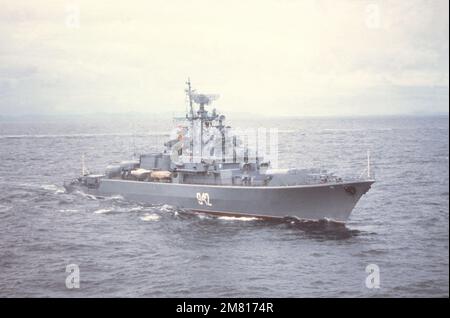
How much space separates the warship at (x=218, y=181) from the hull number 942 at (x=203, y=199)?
0.25ft

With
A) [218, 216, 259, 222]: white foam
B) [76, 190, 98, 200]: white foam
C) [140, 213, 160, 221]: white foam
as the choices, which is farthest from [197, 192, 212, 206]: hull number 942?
[76, 190, 98, 200]: white foam

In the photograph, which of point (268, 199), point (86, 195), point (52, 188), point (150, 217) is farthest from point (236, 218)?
point (52, 188)

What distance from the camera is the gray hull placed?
35.5m

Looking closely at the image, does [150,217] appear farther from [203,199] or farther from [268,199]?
[268,199]

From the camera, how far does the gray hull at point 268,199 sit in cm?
3547

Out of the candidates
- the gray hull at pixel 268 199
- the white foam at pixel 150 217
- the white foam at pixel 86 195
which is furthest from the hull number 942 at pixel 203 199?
the white foam at pixel 86 195

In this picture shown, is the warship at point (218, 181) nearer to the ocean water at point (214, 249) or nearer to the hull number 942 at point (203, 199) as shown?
the hull number 942 at point (203, 199)

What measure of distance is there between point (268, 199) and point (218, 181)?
4654 millimetres

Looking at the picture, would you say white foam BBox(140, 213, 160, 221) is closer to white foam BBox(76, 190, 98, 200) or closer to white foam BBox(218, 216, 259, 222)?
white foam BBox(218, 216, 259, 222)

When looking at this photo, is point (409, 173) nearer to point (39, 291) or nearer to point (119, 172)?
point (119, 172)

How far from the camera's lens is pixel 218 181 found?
39.9 m

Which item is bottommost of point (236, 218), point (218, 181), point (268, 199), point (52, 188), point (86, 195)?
point (236, 218)

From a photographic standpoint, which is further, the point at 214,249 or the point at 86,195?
the point at 86,195
